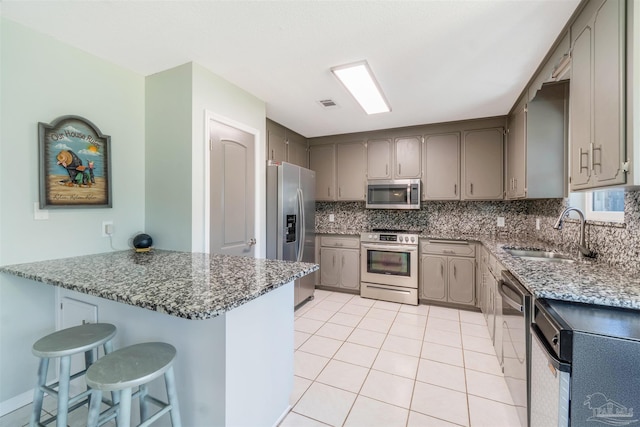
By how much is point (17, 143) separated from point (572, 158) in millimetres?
3438

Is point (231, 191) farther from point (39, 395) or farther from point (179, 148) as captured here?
point (39, 395)

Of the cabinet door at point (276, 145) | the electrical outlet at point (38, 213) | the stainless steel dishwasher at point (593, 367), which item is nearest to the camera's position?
the stainless steel dishwasher at point (593, 367)

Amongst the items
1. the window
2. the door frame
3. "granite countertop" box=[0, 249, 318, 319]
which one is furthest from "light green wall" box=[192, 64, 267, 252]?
the window

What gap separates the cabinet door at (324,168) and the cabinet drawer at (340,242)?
664 mm

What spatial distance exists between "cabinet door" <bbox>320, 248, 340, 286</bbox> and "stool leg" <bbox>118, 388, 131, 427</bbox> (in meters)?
3.18

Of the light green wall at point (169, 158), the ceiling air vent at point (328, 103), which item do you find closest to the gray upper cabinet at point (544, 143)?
the ceiling air vent at point (328, 103)

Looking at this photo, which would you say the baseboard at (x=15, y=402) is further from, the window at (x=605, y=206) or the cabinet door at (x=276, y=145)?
the window at (x=605, y=206)

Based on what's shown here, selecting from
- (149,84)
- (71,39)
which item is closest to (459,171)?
(149,84)

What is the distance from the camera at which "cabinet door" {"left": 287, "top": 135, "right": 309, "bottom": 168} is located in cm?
397

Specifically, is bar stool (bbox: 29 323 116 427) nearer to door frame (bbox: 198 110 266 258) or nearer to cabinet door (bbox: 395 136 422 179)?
door frame (bbox: 198 110 266 258)

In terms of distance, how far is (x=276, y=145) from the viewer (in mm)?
3662

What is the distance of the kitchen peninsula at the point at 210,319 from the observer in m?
1.19

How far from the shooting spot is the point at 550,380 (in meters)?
1.14

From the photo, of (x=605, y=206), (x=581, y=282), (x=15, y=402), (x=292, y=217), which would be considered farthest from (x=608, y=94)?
(x=15, y=402)
